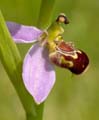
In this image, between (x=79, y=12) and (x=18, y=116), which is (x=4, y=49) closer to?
(x=18, y=116)

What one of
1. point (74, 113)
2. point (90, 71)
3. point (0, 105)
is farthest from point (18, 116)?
point (90, 71)

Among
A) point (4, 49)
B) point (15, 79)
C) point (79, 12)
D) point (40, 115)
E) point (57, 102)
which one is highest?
point (4, 49)

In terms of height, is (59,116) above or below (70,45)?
below

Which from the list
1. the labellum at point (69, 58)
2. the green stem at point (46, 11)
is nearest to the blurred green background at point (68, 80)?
the labellum at point (69, 58)

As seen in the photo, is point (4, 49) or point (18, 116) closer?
point (4, 49)

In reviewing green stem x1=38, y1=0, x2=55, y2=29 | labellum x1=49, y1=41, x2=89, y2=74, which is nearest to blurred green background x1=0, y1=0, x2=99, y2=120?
labellum x1=49, y1=41, x2=89, y2=74

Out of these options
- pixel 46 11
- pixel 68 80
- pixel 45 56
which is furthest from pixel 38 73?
pixel 68 80

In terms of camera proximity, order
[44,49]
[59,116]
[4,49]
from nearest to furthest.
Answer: [4,49], [44,49], [59,116]

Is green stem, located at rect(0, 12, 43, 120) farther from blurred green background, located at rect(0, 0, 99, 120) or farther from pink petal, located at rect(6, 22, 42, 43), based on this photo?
blurred green background, located at rect(0, 0, 99, 120)
